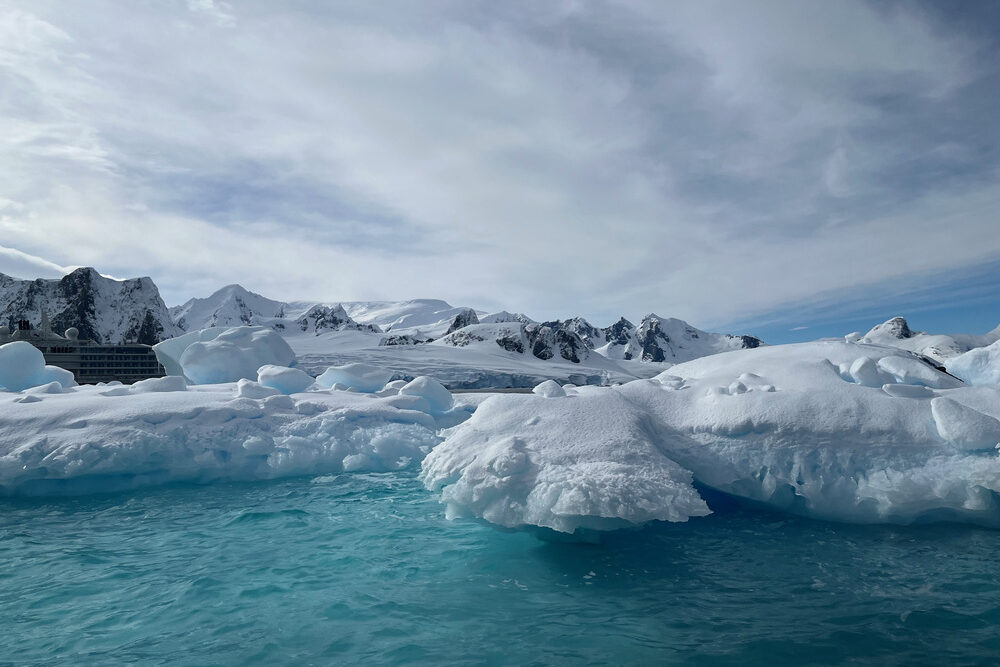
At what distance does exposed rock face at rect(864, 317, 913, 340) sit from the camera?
603 feet

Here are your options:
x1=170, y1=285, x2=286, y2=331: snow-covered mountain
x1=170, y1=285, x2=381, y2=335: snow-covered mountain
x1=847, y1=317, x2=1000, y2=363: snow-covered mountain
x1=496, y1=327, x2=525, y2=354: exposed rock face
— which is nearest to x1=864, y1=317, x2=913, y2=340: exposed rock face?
x1=847, y1=317, x2=1000, y2=363: snow-covered mountain

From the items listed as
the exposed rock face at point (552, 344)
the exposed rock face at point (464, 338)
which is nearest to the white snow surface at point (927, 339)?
A: the exposed rock face at point (552, 344)

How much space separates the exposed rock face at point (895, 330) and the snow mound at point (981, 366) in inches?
8159

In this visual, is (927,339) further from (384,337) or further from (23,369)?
(23,369)

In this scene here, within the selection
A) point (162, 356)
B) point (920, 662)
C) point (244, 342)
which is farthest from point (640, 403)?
point (162, 356)

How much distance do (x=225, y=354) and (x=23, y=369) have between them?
715cm

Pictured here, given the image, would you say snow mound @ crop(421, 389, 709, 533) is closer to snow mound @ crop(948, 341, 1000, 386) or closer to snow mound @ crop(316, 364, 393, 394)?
snow mound @ crop(948, 341, 1000, 386)

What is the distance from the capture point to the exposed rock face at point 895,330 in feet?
603

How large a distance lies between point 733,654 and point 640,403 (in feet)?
16.6

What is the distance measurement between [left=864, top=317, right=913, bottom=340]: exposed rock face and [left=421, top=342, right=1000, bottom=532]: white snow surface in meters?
214

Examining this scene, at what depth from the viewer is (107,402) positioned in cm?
1288

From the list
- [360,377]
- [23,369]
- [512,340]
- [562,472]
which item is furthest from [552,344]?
[562,472]

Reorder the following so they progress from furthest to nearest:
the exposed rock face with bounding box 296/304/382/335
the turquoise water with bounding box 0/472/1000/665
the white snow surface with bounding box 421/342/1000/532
Result: the exposed rock face with bounding box 296/304/382/335
the white snow surface with bounding box 421/342/1000/532
the turquoise water with bounding box 0/472/1000/665

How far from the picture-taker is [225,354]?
2559 centimetres
